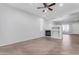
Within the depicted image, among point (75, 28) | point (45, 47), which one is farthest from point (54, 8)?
point (45, 47)

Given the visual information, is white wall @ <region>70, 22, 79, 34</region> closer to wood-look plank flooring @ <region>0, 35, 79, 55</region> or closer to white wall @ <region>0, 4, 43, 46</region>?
wood-look plank flooring @ <region>0, 35, 79, 55</region>

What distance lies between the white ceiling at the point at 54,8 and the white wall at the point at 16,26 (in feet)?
0.30

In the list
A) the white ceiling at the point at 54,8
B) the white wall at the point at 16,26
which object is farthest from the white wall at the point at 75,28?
the white wall at the point at 16,26

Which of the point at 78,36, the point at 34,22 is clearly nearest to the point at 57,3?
the point at 34,22

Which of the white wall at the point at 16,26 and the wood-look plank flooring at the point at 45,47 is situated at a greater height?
the white wall at the point at 16,26

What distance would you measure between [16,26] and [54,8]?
767 mm

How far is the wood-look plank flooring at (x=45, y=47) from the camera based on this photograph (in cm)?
194

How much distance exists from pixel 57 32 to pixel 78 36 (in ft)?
1.23

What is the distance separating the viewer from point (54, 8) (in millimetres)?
2047

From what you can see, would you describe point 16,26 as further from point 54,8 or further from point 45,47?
point 54,8

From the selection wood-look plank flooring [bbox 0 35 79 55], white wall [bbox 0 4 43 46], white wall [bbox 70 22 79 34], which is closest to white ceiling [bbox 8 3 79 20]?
white wall [bbox 0 4 43 46]

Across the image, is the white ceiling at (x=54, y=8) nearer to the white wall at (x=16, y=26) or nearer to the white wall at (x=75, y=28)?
the white wall at (x=16, y=26)

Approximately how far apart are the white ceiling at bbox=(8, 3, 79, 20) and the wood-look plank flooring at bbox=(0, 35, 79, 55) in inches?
16.4

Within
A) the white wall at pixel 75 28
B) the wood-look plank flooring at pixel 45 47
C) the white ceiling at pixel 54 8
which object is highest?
the white ceiling at pixel 54 8
